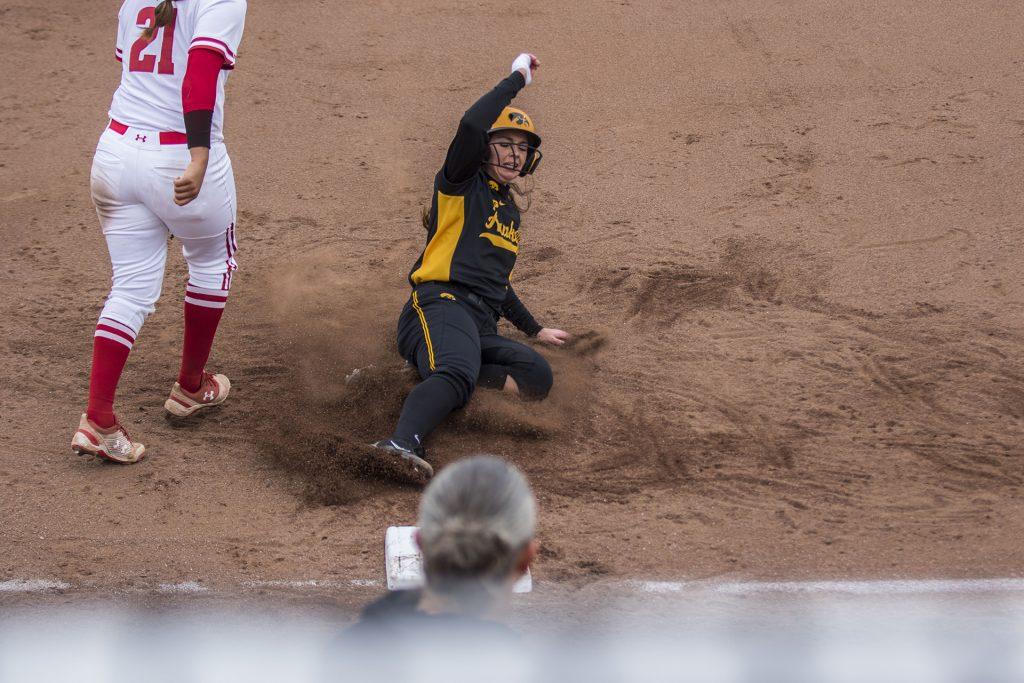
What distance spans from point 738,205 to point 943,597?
359cm

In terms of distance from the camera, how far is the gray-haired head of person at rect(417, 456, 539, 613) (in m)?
1.80

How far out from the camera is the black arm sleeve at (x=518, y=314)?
16.1 feet

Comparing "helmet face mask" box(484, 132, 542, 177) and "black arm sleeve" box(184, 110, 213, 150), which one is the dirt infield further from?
"black arm sleeve" box(184, 110, 213, 150)

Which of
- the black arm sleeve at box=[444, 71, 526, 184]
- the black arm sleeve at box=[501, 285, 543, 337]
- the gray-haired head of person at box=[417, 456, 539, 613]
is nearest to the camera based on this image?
the gray-haired head of person at box=[417, 456, 539, 613]

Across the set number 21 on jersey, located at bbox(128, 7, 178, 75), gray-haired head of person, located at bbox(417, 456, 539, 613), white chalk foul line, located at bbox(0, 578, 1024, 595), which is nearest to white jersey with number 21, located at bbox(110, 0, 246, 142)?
number 21 on jersey, located at bbox(128, 7, 178, 75)

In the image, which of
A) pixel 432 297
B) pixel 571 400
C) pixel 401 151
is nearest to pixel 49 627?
pixel 432 297

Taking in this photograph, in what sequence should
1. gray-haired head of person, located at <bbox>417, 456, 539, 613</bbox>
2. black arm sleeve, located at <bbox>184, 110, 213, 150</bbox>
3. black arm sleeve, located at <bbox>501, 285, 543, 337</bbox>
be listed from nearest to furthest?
gray-haired head of person, located at <bbox>417, 456, 539, 613</bbox> < black arm sleeve, located at <bbox>184, 110, 213, 150</bbox> < black arm sleeve, located at <bbox>501, 285, 543, 337</bbox>

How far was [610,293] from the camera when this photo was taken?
5.84 metres

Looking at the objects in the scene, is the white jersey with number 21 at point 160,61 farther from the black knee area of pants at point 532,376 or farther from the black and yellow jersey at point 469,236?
the black knee area of pants at point 532,376

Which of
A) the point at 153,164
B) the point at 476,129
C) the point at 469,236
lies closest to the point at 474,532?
the point at 153,164

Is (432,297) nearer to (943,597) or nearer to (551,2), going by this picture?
(943,597)

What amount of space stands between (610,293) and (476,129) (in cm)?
180

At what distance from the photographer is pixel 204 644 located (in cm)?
324

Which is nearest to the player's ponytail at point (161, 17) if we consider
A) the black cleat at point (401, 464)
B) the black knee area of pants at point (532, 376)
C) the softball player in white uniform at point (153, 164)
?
the softball player in white uniform at point (153, 164)
